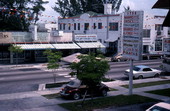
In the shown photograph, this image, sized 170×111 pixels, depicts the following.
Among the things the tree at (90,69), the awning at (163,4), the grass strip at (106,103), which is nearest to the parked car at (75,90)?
the grass strip at (106,103)

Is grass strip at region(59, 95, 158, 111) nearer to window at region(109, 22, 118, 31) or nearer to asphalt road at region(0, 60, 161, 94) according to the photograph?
asphalt road at region(0, 60, 161, 94)

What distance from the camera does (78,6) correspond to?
8550 cm

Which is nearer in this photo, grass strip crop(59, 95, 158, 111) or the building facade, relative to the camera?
grass strip crop(59, 95, 158, 111)

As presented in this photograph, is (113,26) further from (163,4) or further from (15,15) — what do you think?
(163,4)

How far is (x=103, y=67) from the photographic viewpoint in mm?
16766

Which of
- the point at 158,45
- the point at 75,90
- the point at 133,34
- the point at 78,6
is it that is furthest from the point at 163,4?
the point at 78,6

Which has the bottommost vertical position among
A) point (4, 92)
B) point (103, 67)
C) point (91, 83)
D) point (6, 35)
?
point (4, 92)

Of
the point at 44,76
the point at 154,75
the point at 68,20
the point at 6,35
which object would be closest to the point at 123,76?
the point at 154,75

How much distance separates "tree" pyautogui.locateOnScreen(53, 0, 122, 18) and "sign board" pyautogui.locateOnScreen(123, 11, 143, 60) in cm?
6427

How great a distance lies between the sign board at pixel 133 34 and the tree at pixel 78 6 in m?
64.3

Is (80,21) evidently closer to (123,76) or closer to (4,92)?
(123,76)

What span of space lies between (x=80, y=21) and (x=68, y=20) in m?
4.94

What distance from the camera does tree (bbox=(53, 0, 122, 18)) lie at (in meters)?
84.4

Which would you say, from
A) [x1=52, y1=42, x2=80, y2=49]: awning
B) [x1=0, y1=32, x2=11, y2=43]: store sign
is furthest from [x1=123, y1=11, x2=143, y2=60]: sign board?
[x1=0, y1=32, x2=11, y2=43]: store sign
